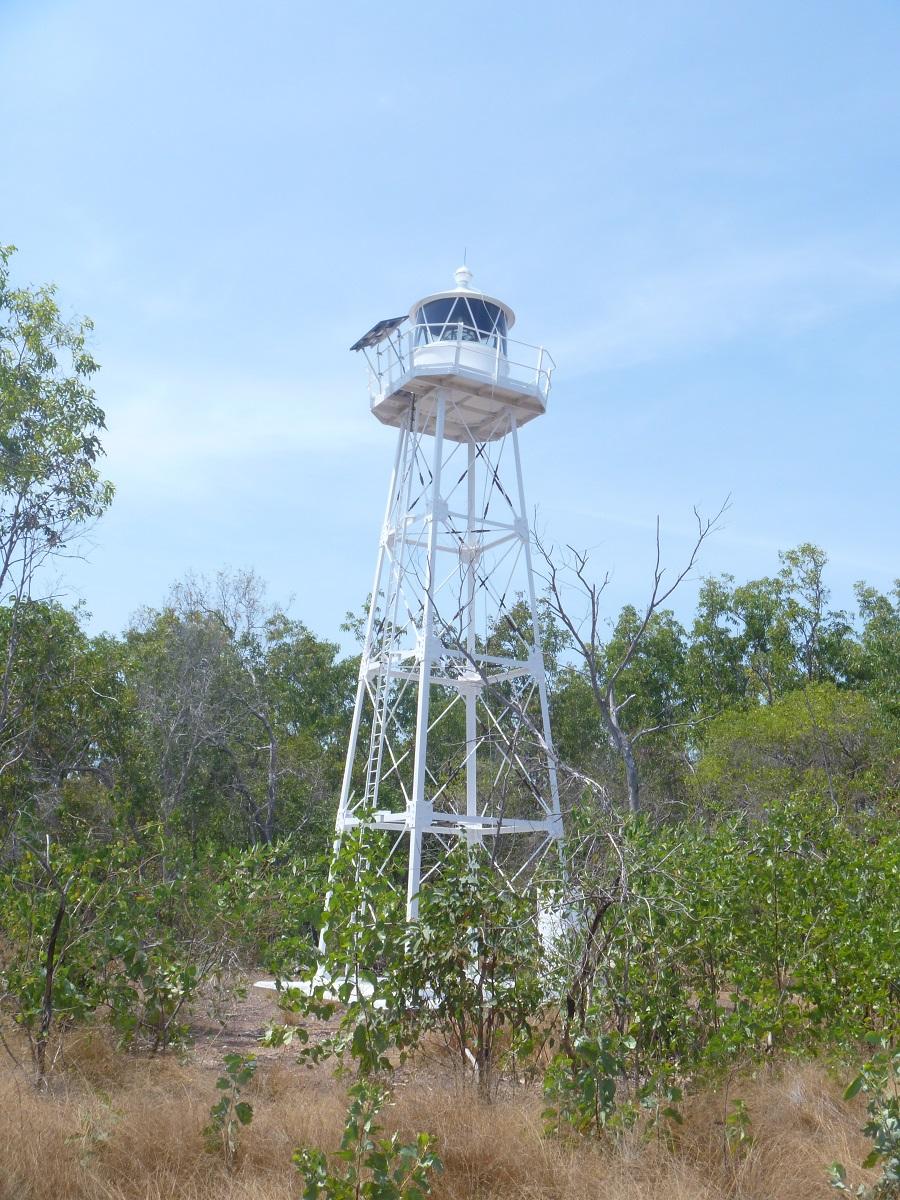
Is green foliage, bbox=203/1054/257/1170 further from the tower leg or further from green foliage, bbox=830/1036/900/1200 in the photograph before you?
the tower leg

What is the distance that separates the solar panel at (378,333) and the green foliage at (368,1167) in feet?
41.3

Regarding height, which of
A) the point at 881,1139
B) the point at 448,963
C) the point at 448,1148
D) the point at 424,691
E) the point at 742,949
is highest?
the point at 424,691

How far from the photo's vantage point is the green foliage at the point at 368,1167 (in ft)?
16.3

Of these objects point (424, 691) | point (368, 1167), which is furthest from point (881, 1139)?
point (424, 691)

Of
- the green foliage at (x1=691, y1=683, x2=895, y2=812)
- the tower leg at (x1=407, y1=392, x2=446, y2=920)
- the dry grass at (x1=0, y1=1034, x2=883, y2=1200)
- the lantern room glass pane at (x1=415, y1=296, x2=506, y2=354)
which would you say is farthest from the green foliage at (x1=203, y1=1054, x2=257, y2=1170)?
the green foliage at (x1=691, y1=683, x2=895, y2=812)

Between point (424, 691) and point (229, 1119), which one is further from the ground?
point (424, 691)

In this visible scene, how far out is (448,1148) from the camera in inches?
228

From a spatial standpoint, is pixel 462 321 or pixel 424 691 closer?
pixel 424 691

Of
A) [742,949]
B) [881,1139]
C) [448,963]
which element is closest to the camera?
[881,1139]

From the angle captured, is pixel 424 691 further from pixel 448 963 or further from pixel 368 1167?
pixel 368 1167

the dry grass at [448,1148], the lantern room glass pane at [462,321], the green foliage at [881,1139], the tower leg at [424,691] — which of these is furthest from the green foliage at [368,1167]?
the lantern room glass pane at [462,321]

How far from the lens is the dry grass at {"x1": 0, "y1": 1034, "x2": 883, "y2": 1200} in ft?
17.7

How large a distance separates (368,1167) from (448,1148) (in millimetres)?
725

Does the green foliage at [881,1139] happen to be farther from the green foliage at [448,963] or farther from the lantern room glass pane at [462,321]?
the lantern room glass pane at [462,321]
